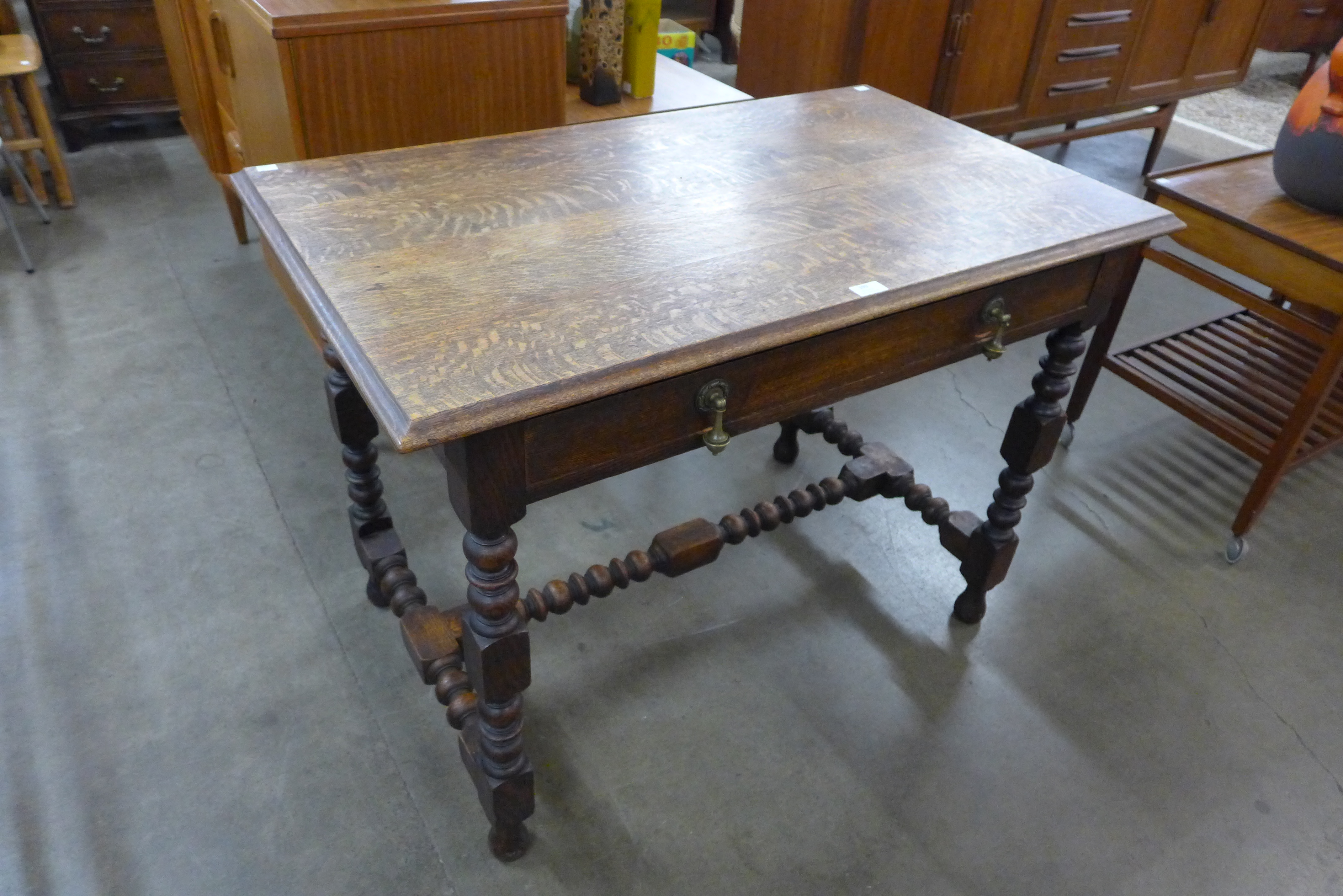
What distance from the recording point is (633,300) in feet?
3.63

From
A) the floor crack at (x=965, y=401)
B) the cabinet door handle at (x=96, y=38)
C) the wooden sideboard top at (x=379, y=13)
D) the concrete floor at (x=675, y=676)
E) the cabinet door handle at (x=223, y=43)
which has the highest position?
the wooden sideboard top at (x=379, y=13)

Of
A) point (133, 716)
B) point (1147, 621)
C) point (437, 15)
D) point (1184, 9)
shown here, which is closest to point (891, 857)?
point (1147, 621)

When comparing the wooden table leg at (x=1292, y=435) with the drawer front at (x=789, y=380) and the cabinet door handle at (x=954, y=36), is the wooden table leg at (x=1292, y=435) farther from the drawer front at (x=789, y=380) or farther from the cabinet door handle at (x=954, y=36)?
the cabinet door handle at (x=954, y=36)

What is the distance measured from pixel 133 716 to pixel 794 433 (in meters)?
1.46

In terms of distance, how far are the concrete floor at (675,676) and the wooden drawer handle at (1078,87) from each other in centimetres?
157

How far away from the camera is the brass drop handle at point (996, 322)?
1.31 m

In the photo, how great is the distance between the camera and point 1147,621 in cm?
192

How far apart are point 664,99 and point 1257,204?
1350mm

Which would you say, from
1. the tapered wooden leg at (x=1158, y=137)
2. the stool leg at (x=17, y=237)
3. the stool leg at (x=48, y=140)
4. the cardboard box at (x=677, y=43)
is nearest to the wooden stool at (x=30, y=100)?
the stool leg at (x=48, y=140)

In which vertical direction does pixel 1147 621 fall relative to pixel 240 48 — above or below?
below

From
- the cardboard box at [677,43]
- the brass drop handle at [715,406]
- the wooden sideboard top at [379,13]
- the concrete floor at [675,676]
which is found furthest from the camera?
the cardboard box at [677,43]

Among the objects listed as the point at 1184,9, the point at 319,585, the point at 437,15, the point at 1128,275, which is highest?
the point at 437,15

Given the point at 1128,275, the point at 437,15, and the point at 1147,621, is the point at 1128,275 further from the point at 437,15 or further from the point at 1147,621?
the point at 437,15

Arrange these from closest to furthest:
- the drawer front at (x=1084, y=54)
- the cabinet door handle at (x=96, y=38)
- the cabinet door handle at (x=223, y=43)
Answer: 1. the cabinet door handle at (x=223, y=43)
2. the drawer front at (x=1084, y=54)
3. the cabinet door handle at (x=96, y=38)
